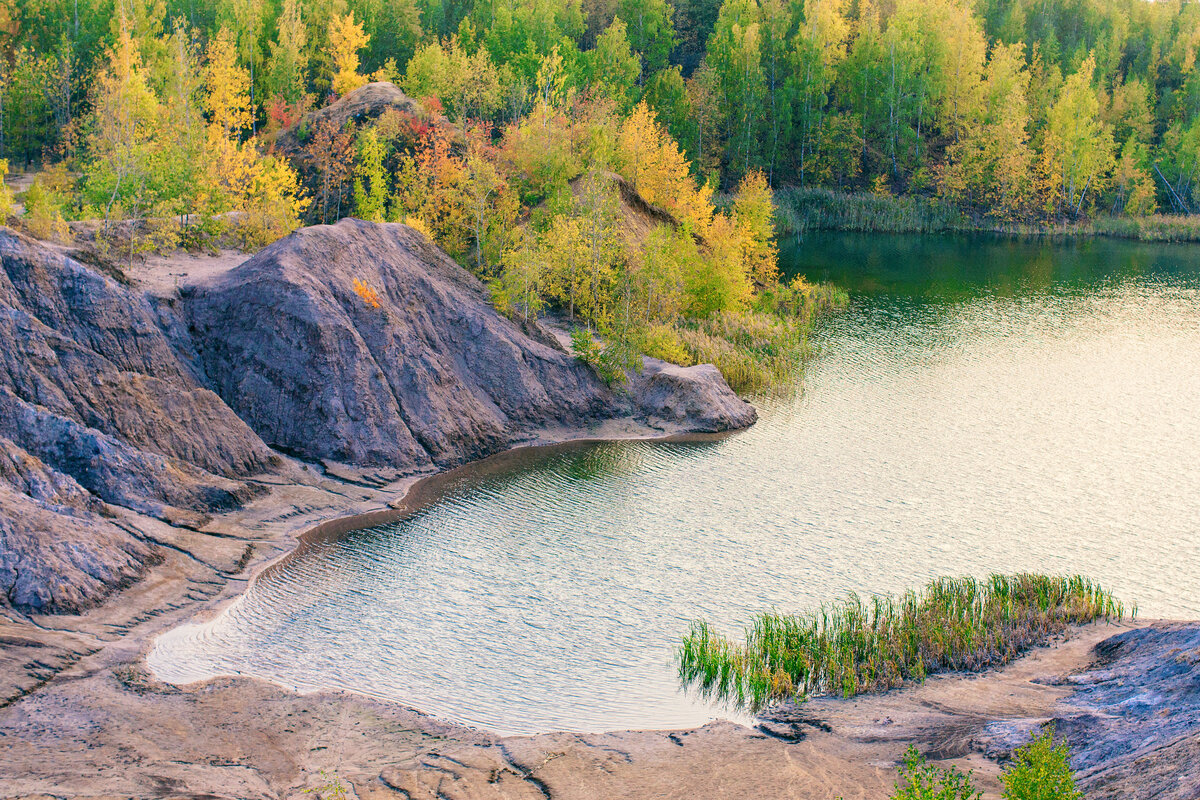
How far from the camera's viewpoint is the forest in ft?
172

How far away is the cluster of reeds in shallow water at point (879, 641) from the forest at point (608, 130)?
23.5 meters

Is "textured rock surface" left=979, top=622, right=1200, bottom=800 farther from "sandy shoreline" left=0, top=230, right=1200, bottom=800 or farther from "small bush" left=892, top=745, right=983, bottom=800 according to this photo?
"small bush" left=892, top=745, right=983, bottom=800

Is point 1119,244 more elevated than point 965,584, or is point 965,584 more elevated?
point 1119,244

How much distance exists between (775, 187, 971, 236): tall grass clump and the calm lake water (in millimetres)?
59259

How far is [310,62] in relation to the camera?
10081 cm

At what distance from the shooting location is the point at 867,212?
116062 millimetres

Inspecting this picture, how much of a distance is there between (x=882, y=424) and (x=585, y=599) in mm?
22517

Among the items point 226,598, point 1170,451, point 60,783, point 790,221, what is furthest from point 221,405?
point 790,221

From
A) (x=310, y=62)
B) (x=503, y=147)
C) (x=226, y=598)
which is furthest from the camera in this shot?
(x=310, y=62)

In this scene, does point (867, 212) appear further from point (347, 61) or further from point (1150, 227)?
point (347, 61)

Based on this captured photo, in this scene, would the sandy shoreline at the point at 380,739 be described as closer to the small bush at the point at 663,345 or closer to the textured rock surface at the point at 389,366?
the textured rock surface at the point at 389,366

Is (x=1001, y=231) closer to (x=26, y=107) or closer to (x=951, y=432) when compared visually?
(x=951, y=432)

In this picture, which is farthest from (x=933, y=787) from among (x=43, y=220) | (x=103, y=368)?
(x=43, y=220)

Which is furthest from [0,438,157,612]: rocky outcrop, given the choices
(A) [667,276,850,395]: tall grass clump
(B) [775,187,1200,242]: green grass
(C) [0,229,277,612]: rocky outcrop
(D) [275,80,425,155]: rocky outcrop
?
(B) [775,187,1200,242]: green grass
